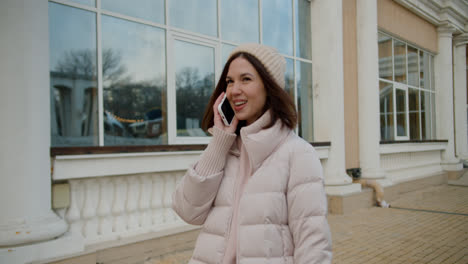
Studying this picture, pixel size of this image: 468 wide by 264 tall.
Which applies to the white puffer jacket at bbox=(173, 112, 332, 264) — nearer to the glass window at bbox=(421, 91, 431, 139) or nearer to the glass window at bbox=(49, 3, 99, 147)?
the glass window at bbox=(49, 3, 99, 147)

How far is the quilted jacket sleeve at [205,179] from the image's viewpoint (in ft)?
5.09

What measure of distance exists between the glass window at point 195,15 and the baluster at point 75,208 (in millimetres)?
2764

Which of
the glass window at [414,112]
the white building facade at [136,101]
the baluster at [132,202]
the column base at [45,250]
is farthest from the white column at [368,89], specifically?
the column base at [45,250]

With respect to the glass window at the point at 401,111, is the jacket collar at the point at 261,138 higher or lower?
lower

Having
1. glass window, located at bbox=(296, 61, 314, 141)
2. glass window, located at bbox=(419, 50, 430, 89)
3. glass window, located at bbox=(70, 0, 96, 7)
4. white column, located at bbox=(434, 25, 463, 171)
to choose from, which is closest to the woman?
glass window, located at bbox=(70, 0, 96, 7)

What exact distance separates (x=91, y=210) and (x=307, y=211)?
290cm

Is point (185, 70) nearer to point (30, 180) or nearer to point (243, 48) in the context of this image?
point (30, 180)

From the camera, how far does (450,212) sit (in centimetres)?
701

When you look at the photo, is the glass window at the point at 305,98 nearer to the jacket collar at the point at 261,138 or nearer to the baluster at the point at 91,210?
the baluster at the point at 91,210

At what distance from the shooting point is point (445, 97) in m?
12.6

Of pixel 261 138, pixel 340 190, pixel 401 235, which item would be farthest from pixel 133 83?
pixel 401 235

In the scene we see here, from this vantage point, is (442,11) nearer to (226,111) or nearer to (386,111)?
(386,111)

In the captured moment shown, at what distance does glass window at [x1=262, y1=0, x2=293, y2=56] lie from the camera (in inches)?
261

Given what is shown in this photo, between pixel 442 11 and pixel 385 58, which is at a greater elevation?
pixel 442 11
